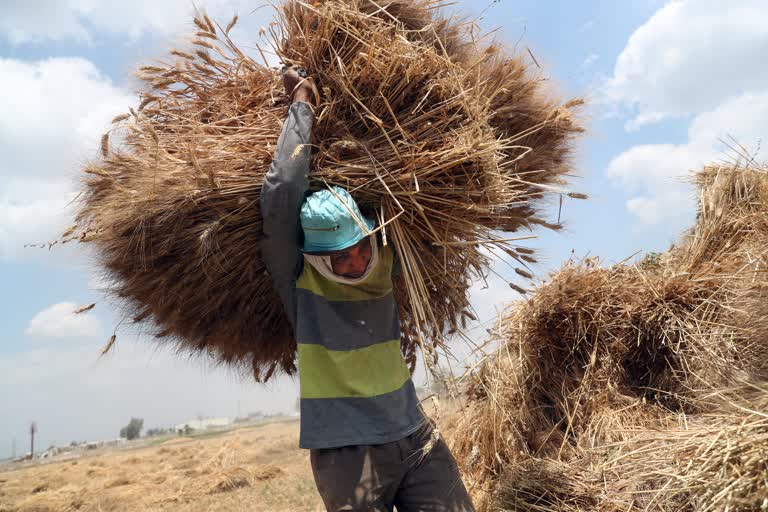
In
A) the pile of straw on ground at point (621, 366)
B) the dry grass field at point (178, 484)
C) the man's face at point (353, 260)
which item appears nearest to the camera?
the man's face at point (353, 260)

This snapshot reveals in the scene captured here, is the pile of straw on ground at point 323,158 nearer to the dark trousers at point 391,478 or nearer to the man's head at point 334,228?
the man's head at point 334,228

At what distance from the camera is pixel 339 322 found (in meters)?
1.84

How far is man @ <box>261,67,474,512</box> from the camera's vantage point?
5.64ft

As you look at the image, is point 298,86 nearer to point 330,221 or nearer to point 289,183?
point 289,183

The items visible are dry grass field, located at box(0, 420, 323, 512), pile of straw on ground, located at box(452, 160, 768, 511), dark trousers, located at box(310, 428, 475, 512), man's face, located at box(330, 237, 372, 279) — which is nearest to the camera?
dark trousers, located at box(310, 428, 475, 512)

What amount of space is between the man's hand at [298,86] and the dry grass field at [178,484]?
2.75 m

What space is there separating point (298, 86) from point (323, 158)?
0.24 metres

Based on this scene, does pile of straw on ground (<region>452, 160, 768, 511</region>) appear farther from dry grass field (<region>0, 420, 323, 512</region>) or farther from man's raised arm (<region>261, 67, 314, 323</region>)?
dry grass field (<region>0, 420, 323, 512</region>)

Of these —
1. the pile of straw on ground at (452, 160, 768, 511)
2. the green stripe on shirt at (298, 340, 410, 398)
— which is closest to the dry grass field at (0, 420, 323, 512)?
the pile of straw on ground at (452, 160, 768, 511)

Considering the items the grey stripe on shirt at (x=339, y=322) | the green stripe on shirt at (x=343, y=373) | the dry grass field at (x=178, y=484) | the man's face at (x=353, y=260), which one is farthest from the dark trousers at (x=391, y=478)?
the dry grass field at (x=178, y=484)

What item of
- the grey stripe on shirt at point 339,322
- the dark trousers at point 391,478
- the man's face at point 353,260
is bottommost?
the dark trousers at point 391,478

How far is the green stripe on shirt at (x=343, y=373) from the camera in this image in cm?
178

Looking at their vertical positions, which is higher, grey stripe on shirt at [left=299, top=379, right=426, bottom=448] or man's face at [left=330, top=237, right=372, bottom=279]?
man's face at [left=330, top=237, right=372, bottom=279]

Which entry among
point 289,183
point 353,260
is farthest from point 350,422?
point 289,183
